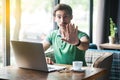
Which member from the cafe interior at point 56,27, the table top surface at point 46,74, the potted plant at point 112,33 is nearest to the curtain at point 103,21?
the cafe interior at point 56,27

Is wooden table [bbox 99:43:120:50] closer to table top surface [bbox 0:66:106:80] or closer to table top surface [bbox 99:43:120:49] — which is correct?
table top surface [bbox 99:43:120:49]

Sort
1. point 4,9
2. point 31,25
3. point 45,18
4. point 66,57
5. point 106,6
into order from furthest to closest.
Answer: point 106,6, point 45,18, point 31,25, point 4,9, point 66,57

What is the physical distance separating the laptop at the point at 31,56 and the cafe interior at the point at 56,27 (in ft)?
0.16

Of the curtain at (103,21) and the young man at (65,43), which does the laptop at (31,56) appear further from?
the curtain at (103,21)

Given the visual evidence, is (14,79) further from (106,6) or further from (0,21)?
(106,6)

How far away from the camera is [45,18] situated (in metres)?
4.32

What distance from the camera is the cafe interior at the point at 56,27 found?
229 cm

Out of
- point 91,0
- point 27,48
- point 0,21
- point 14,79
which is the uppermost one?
point 91,0

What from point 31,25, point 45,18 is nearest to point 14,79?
point 31,25

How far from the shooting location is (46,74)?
223 centimetres

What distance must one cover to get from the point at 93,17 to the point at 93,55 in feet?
7.74

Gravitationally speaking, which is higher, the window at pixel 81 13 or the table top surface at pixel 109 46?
the window at pixel 81 13

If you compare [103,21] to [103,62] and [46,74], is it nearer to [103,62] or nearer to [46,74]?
[103,62]

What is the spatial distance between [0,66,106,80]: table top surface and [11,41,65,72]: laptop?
5 centimetres
